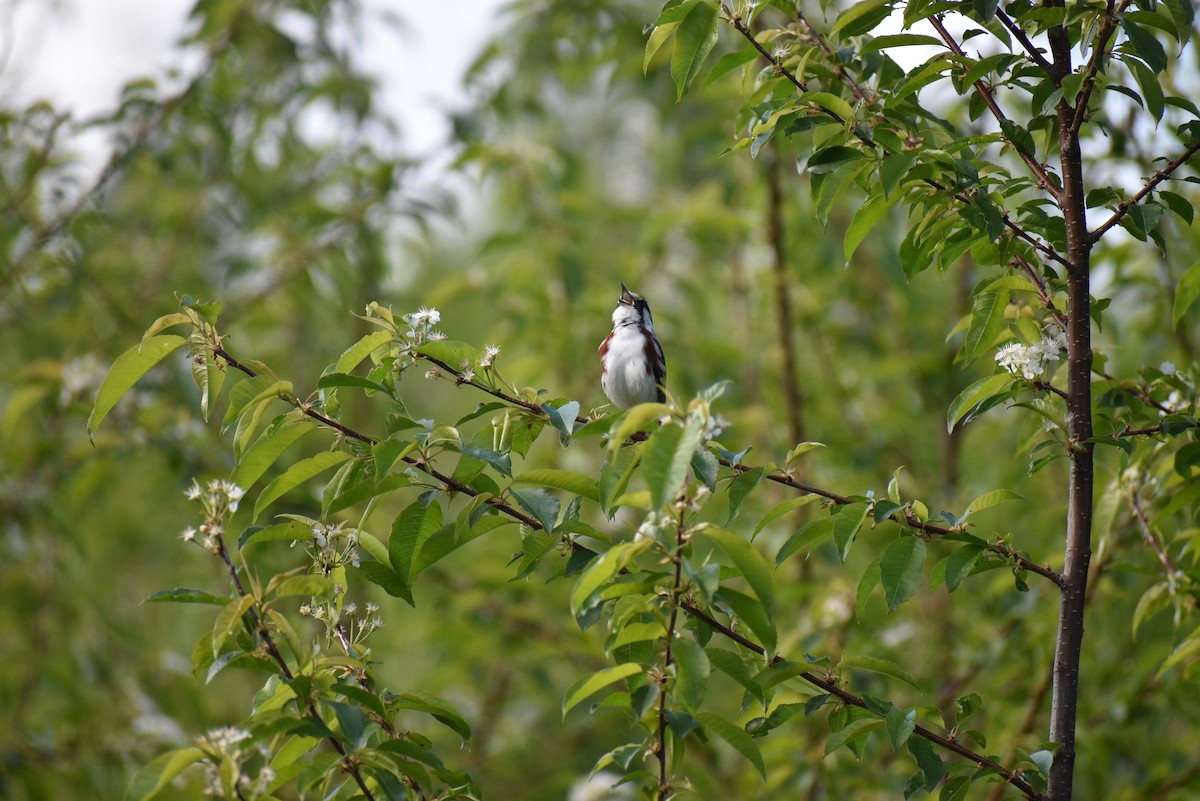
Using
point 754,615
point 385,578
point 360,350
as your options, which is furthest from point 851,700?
point 360,350

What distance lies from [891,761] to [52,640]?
3.93 metres

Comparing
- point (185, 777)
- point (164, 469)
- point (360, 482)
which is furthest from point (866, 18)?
point (164, 469)

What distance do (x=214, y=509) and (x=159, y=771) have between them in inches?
15.8

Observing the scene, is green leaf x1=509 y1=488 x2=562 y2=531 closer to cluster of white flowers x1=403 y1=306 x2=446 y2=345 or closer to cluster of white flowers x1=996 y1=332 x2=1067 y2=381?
cluster of white flowers x1=403 y1=306 x2=446 y2=345

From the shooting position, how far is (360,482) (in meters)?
1.84

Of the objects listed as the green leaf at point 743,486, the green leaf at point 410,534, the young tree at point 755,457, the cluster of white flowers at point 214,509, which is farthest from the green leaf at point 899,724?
the cluster of white flowers at point 214,509

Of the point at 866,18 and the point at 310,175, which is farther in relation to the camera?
the point at 310,175

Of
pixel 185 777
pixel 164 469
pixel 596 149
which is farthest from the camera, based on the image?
pixel 596 149

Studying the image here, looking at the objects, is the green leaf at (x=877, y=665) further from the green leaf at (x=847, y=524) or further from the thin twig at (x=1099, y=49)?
the thin twig at (x=1099, y=49)

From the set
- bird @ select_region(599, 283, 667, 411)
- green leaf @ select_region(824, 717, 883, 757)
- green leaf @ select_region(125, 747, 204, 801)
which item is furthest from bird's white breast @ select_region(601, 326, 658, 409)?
green leaf @ select_region(125, 747, 204, 801)

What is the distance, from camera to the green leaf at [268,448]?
1.82 meters

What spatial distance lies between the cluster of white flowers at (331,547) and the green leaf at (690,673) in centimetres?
58

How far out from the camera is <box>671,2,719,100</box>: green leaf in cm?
196

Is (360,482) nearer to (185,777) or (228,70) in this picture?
(185,777)
